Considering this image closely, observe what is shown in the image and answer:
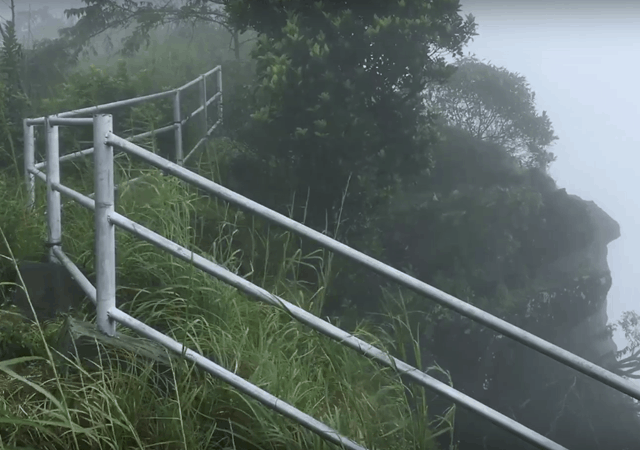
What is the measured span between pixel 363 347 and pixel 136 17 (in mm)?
2605

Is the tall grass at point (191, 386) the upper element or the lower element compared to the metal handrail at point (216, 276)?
lower

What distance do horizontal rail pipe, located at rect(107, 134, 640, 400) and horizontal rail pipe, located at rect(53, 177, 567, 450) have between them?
0.14 metres

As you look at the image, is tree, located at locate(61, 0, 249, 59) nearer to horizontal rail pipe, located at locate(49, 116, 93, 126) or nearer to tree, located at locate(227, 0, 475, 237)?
tree, located at locate(227, 0, 475, 237)

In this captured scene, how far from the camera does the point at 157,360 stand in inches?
66.4

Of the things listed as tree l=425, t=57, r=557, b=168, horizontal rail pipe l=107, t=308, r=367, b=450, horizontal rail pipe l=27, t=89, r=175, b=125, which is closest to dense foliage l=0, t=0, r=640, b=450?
tree l=425, t=57, r=557, b=168

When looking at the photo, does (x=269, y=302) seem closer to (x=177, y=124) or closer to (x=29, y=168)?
(x=29, y=168)

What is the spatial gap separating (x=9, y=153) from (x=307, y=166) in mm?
1357

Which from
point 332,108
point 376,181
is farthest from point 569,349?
point 332,108

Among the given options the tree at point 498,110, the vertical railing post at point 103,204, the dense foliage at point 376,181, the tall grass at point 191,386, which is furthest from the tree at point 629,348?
the vertical railing post at point 103,204

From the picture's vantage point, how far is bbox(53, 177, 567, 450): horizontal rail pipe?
138 centimetres

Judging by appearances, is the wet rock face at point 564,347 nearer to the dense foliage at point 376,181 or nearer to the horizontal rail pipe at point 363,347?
the dense foliage at point 376,181

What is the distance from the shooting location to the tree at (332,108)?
3.28 metres

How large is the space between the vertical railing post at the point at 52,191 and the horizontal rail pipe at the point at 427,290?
72 cm

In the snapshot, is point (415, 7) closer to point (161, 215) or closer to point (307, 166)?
point (307, 166)
